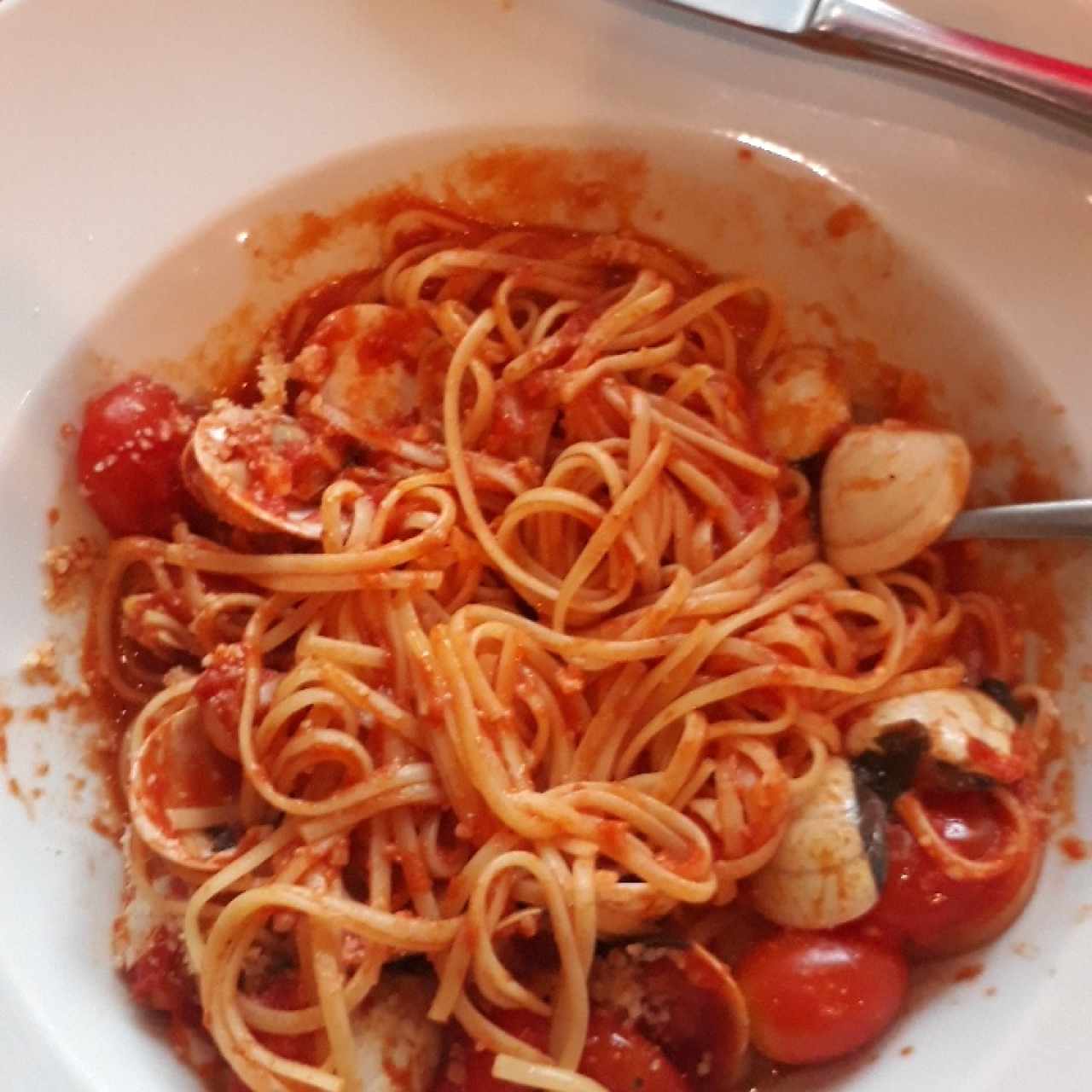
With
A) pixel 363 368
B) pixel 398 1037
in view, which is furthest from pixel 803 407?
pixel 398 1037

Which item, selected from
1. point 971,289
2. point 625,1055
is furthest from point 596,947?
point 971,289

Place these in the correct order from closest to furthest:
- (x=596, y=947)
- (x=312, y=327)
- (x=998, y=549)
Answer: (x=596, y=947)
(x=998, y=549)
(x=312, y=327)

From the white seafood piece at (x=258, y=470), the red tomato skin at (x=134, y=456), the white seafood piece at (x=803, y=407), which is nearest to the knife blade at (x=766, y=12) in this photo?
the white seafood piece at (x=803, y=407)

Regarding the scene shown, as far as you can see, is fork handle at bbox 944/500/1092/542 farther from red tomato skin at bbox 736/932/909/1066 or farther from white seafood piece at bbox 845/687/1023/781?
red tomato skin at bbox 736/932/909/1066

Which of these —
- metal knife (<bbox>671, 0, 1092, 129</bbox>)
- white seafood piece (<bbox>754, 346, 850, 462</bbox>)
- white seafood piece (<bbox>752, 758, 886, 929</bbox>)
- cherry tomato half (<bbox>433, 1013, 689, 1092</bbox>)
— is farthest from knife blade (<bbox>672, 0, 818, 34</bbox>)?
cherry tomato half (<bbox>433, 1013, 689, 1092</bbox>)

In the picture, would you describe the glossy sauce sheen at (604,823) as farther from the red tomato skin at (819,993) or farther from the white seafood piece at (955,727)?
the white seafood piece at (955,727)

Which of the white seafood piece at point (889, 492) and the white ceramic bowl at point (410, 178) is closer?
the white ceramic bowl at point (410, 178)

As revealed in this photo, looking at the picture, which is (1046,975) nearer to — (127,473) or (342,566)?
(342,566)
